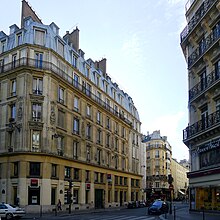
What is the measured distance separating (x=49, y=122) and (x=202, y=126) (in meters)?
18.9

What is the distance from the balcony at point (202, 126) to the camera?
23.9m

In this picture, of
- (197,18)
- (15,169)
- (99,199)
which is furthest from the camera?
(99,199)

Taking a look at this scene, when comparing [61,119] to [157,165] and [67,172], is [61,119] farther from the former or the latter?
[157,165]

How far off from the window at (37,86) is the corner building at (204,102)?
17.2 m

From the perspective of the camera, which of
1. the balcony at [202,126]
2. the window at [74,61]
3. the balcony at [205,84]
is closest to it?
→ the balcony at [202,126]

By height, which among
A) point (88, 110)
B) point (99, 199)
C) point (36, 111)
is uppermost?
point (88, 110)

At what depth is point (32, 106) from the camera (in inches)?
1560

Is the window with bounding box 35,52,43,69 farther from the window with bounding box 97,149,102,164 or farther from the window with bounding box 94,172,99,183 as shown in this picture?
the window with bounding box 94,172,99,183

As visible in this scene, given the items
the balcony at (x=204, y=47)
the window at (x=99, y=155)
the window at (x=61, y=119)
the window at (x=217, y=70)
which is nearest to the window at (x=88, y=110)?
the window at (x=99, y=155)

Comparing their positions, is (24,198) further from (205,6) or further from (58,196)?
(205,6)

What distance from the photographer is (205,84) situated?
1068 inches

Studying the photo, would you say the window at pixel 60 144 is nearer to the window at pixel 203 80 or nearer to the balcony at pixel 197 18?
the balcony at pixel 197 18

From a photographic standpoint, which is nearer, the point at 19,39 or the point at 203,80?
the point at 203,80

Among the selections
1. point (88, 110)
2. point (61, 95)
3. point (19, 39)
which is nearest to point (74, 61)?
point (61, 95)
